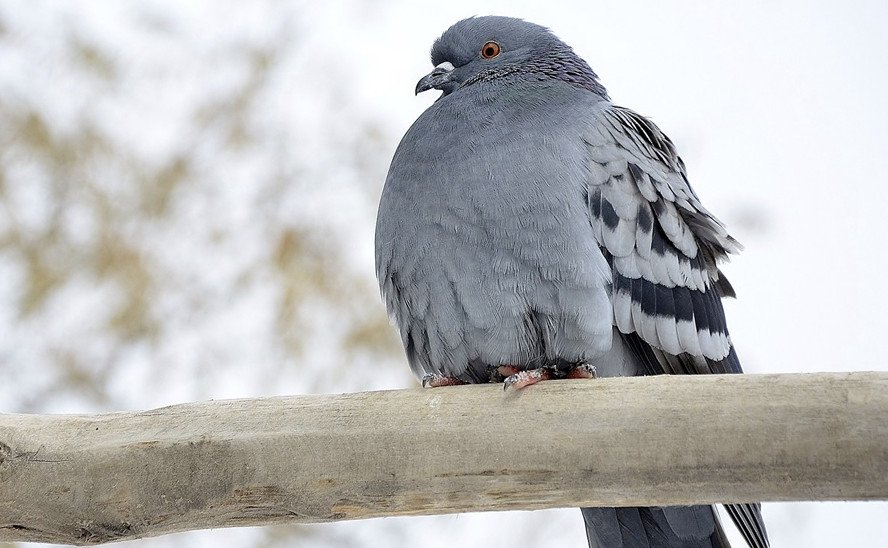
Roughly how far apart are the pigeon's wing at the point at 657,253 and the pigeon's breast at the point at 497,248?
78 mm

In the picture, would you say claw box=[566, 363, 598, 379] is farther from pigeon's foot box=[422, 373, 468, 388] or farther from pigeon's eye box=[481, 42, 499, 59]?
pigeon's eye box=[481, 42, 499, 59]

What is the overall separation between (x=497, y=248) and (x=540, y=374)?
0.43 meters

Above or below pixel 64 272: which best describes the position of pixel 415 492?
below

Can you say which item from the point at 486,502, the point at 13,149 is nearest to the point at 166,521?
the point at 486,502

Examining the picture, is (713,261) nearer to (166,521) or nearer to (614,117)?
(614,117)

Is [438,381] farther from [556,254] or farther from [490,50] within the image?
[490,50]

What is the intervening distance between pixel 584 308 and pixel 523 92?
0.76 m

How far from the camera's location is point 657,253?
2.86 m

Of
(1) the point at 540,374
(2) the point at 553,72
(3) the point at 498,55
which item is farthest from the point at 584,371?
(3) the point at 498,55

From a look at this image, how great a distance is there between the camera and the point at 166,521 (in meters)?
2.25

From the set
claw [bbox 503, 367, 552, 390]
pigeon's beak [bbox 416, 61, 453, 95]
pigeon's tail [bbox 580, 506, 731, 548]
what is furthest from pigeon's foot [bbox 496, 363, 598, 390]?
pigeon's beak [bbox 416, 61, 453, 95]

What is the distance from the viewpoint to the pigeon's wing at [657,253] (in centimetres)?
278

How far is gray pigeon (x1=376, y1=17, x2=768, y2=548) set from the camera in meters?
2.70

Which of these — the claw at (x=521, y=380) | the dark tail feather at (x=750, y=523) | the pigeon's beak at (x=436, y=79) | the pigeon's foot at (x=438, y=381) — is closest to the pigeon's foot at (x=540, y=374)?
A: the claw at (x=521, y=380)
